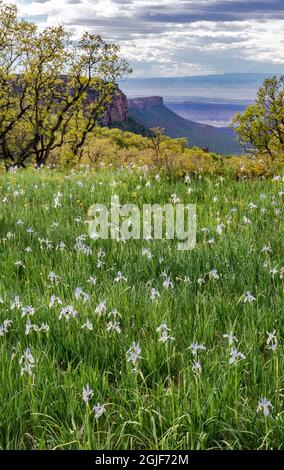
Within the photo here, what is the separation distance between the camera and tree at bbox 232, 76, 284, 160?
183 feet

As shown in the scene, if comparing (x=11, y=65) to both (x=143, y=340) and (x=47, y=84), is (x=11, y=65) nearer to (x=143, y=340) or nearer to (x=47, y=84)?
(x=47, y=84)

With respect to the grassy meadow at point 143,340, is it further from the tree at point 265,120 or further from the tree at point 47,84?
the tree at point 265,120

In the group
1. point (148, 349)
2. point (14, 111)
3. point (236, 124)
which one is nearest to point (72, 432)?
point (148, 349)

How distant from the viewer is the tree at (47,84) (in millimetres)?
40000

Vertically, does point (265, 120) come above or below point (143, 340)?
above

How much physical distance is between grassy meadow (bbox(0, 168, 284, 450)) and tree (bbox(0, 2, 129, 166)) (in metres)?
36.6

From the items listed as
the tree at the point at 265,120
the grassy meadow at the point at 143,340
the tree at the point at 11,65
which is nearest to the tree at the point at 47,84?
the tree at the point at 11,65

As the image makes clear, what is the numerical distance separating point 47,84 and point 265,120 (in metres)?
27.2

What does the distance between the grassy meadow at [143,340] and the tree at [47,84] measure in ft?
120

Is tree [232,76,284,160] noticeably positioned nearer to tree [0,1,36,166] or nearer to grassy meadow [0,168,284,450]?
tree [0,1,36,166]

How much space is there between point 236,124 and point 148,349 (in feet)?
195

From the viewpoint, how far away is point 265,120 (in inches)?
2287

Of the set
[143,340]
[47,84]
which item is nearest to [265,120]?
[47,84]
